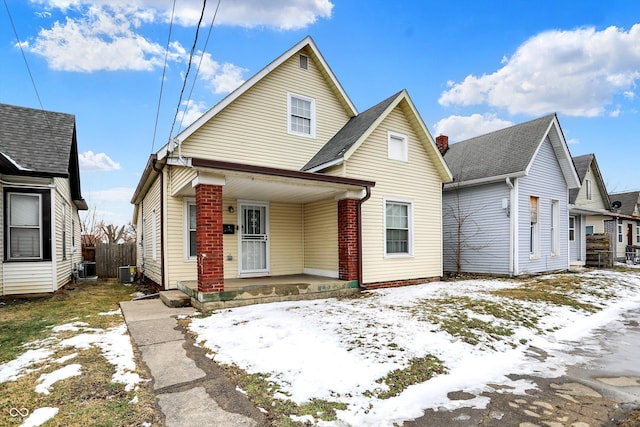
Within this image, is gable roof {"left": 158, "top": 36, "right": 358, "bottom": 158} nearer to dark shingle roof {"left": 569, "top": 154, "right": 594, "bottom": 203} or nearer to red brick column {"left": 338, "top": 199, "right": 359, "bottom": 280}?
red brick column {"left": 338, "top": 199, "right": 359, "bottom": 280}

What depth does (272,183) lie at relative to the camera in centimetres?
759

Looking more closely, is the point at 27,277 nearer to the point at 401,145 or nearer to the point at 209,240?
the point at 209,240

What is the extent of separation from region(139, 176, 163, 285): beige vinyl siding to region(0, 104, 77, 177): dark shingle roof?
7.25ft

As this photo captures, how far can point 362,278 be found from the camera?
905cm

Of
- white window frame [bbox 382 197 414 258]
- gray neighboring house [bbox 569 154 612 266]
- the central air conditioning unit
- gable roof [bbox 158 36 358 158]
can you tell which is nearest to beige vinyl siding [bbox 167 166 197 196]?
gable roof [bbox 158 36 358 158]

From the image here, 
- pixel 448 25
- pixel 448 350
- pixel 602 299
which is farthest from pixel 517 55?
pixel 448 350

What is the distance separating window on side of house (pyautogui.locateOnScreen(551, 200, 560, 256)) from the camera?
47.1 ft

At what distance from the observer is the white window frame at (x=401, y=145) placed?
10219 millimetres

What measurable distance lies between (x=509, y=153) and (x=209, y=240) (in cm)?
1173

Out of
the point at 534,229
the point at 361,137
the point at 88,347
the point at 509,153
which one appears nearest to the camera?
the point at 88,347

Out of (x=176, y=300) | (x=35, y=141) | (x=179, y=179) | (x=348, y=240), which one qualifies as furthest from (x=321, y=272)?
(x=35, y=141)

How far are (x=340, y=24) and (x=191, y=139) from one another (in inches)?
252

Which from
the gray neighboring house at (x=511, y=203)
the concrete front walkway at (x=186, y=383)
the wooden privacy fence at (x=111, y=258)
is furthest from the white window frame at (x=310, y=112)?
the wooden privacy fence at (x=111, y=258)

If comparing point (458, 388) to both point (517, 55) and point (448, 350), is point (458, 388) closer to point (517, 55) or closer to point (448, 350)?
point (448, 350)
